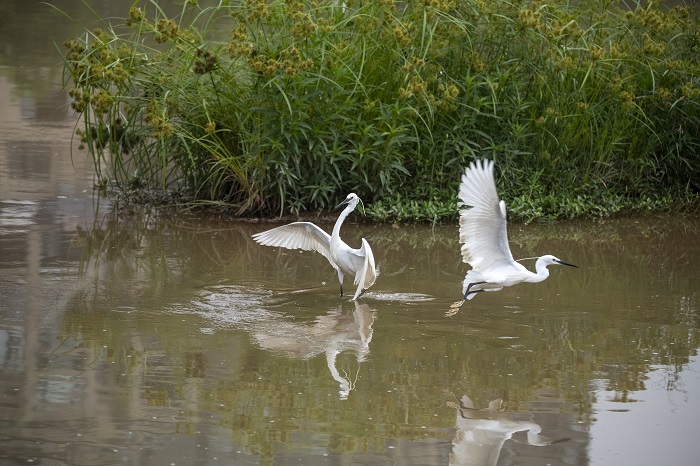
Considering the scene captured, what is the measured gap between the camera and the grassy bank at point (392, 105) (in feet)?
31.1

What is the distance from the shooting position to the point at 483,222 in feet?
23.0

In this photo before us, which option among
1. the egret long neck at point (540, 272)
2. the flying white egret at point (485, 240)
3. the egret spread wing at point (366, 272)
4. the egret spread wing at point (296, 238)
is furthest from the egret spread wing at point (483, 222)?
the egret spread wing at point (296, 238)

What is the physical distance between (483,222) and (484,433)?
196cm

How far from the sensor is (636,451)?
17.0ft

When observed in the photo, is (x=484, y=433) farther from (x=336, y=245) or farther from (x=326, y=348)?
(x=336, y=245)

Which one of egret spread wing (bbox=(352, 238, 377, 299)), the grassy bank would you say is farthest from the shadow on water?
the grassy bank

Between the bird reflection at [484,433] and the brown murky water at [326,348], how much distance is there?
16 millimetres

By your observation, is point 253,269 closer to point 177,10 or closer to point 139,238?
point 139,238

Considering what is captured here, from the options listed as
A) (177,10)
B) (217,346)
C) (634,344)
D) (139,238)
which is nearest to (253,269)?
(139,238)

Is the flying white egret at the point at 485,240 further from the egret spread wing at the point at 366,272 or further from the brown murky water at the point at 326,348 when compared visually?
the egret spread wing at the point at 366,272

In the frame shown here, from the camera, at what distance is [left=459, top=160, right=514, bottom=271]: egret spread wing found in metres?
6.80

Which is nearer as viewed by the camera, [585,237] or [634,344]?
[634,344]

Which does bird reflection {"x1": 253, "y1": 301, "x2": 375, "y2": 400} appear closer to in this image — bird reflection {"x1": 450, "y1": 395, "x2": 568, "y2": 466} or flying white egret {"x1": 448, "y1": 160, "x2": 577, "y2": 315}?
flying white egret {"x1": 448, "y1": 160, "x2": 577, "y2": 315}

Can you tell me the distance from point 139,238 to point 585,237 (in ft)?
13.3
